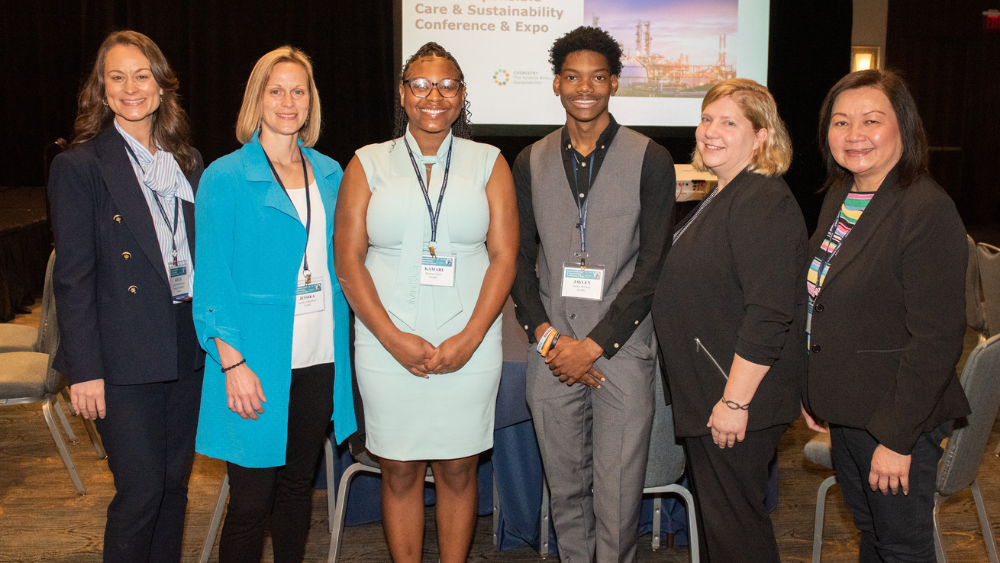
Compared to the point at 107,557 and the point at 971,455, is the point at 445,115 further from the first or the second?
the point at 971,455

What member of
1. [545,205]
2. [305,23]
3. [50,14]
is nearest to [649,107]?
[305,23]

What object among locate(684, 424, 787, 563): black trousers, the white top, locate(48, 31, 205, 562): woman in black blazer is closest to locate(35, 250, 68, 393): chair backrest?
locate(48, 31, 205, 562): woman in black blazer

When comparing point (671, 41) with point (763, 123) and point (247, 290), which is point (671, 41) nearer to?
point (763, 123)

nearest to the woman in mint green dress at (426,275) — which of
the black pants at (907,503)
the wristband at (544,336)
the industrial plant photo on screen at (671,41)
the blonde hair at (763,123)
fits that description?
the wristband at (544,336)

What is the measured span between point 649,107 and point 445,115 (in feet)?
15.0

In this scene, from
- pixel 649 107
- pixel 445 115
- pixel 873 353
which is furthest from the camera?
pixel 649 107

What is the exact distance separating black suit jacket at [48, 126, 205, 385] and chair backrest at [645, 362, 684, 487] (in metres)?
1.45

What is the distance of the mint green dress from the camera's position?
A: 205 centimetres

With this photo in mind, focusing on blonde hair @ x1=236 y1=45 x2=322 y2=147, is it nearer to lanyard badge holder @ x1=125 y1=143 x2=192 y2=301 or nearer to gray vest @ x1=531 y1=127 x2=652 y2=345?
lanyard badge holder @ x1=125 y1=143 x2=192 y2=301

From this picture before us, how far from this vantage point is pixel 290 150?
2.10 meters

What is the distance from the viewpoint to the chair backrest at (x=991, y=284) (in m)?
3.64

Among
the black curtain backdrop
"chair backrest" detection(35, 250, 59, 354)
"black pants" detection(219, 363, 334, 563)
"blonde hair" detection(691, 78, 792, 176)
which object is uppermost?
the black curtain backdrop

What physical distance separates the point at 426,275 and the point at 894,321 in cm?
120

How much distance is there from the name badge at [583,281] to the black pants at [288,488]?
73 centimetres
